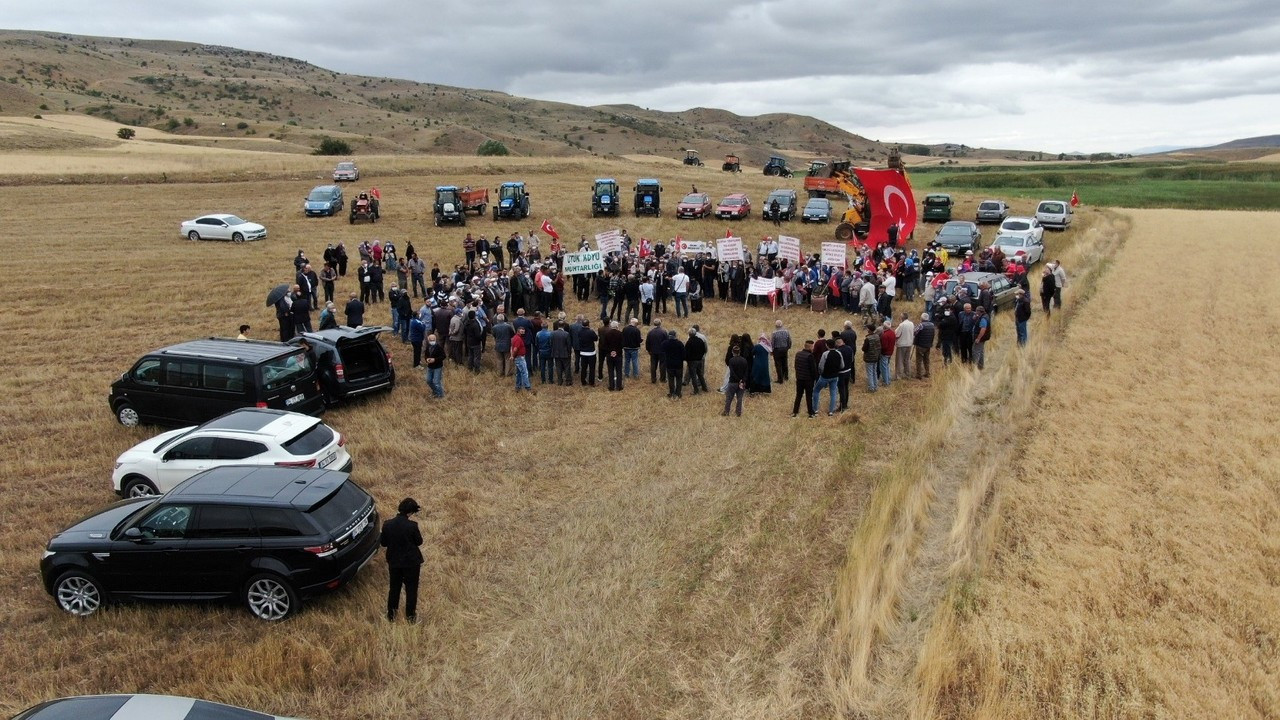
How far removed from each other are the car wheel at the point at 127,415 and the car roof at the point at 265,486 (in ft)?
18.2

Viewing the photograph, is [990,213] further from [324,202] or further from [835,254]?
[324,202]

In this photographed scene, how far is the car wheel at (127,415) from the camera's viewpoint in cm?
1400

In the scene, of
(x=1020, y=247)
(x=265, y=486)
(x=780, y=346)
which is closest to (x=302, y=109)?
Answer: (x=1020, y=247)

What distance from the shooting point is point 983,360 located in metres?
17.5

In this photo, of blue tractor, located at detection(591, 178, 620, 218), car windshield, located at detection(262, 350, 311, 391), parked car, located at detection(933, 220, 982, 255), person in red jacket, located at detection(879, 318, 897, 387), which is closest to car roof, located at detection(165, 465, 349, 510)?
car windshield, located at detection(262, 350, 311, 391)

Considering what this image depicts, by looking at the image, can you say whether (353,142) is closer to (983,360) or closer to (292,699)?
(983,360)

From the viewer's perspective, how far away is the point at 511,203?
122 feet

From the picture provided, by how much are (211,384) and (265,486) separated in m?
5.28

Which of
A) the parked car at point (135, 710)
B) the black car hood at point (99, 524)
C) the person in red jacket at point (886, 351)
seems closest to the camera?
the parked car at point (135, 710)

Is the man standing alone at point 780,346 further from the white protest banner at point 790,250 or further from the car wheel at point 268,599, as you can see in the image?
the car wheel at point 268,599

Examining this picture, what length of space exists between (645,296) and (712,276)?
4.01 metres

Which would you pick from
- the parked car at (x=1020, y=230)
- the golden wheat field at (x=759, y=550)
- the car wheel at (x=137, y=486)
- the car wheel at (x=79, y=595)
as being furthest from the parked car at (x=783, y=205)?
the car wheel at (x=79, y=595)

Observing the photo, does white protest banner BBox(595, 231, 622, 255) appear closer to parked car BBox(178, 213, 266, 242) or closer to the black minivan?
the black minivan

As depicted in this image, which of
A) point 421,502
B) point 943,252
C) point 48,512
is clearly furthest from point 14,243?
point 943,252
